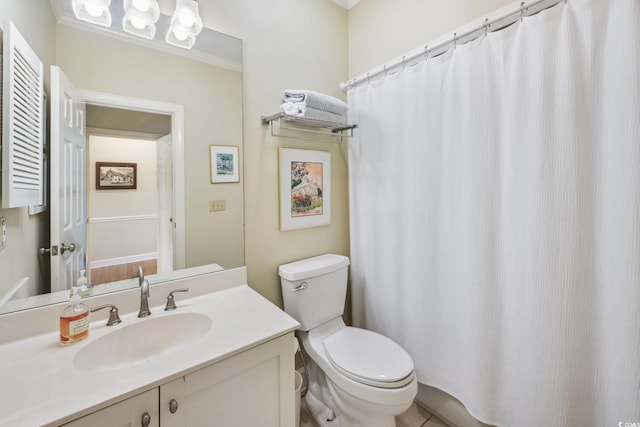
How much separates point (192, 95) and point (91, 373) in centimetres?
116

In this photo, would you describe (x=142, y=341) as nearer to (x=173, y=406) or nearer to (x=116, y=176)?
(x=173, y=406)

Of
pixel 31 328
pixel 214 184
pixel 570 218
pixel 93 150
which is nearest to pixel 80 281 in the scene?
pixel 31 328

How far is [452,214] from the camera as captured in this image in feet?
4.47

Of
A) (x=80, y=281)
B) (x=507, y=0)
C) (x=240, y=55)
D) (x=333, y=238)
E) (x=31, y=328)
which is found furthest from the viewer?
(x=333, y=238)

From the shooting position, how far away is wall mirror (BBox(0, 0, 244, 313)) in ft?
3.24

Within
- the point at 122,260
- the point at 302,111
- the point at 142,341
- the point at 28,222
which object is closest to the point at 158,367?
the point at 142,341

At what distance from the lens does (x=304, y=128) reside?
171 centimetres

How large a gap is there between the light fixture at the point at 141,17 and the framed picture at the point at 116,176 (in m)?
0.57

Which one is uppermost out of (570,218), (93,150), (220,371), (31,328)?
(93,150)

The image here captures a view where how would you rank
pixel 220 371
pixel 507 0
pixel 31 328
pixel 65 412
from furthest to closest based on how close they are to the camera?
pixel 507 0 → pixel 31 328 → pixel 220 371 → pixel 65 412

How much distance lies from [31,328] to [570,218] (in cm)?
201

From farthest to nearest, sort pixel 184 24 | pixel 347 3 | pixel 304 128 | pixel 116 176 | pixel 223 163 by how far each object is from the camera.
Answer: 1. pixel 347 3
2. pixel 304 128
3. pixel 223 163
4. pixel 184 24
5. pixel 116 176

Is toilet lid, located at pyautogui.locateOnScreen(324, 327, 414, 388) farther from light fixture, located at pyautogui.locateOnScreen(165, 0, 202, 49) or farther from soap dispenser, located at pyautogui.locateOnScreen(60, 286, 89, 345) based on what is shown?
light fixture, located at pyautogui.locateOnScreen(165, 0, 202, 49)

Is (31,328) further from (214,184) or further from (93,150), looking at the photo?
(214,184)
